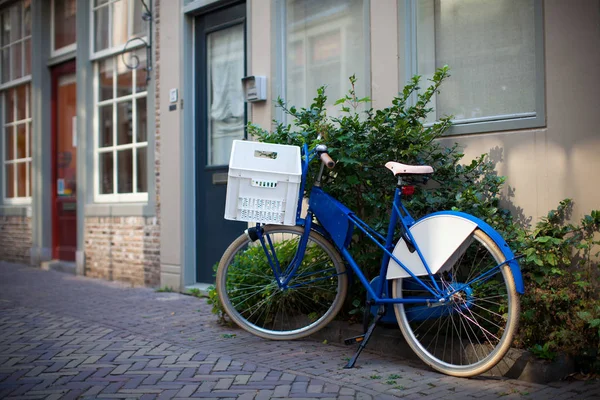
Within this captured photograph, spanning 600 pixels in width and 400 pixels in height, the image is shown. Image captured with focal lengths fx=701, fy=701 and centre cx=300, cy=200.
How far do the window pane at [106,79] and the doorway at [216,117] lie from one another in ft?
6.42

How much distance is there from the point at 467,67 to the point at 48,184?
23.7 ft

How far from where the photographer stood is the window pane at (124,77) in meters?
8.68

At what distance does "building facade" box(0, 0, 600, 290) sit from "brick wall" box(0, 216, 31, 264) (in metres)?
0.03

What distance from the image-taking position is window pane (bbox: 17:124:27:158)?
11.1 metres

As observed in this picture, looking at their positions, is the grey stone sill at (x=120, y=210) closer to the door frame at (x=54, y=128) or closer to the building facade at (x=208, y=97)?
the building facade at (x=208, y=97)

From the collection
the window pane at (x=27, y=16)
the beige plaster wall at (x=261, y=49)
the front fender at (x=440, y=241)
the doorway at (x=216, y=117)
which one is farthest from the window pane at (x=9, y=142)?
the front fender at (x=440, y=241)

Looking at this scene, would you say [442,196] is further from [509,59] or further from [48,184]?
[48,184]

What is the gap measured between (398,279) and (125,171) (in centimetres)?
536

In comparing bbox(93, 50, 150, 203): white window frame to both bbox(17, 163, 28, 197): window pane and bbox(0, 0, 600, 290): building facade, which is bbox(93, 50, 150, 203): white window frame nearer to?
bbox(0, 0, 600, 290): building facade

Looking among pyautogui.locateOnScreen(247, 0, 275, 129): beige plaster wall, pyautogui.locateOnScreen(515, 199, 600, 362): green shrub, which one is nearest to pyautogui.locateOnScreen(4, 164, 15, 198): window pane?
pyautogui.locateOnScreen(247, 0, 275, 129): beige plaster wall

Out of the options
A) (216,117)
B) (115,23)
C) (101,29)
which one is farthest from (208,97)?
(101,29)

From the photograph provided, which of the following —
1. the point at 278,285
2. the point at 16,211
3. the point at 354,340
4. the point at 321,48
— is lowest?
the point at 354,340

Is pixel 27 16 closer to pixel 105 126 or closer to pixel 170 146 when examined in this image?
pixel 105 126

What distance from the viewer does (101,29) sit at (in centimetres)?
924
